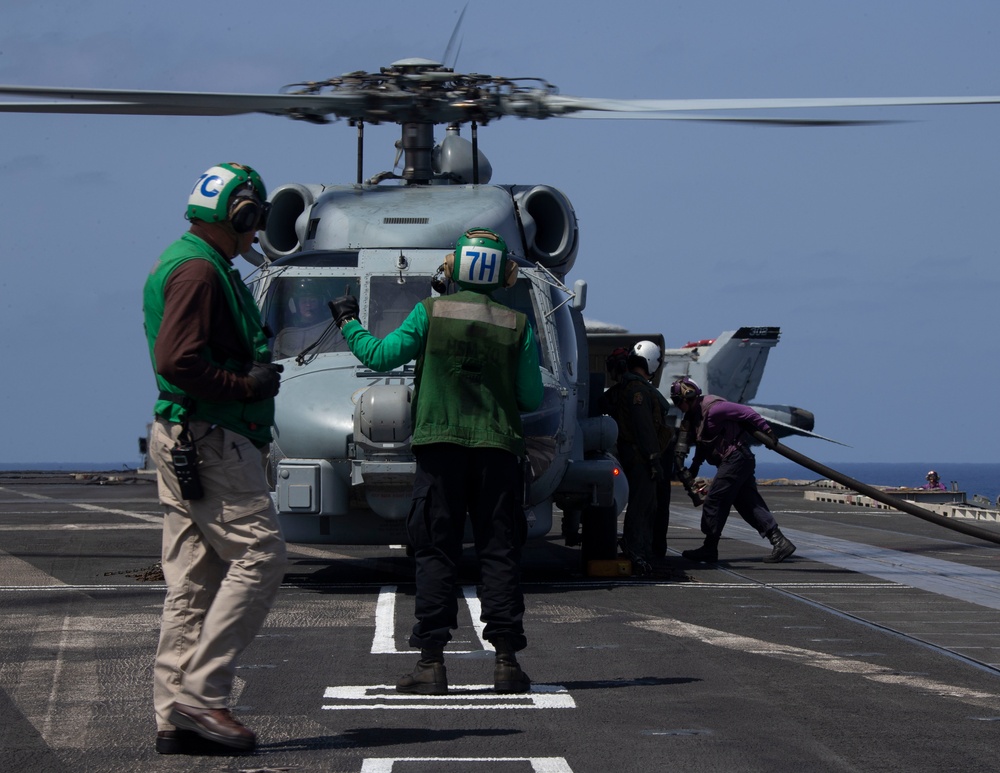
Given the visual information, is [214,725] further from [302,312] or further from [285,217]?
[285,217]

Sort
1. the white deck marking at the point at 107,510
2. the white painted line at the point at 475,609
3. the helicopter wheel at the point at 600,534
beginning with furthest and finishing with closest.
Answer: the white deck marking at the point at 107,510
the helicopter wheel at the point at 600,534
the white painted line at the point at 475,609

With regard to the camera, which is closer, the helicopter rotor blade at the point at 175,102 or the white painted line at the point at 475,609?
the white painted line at the point at 475,609

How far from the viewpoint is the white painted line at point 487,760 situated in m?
4.86

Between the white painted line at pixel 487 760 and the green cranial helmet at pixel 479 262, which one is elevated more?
the green cranial helmet at pixel 479 262

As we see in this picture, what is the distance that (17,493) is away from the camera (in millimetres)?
29734

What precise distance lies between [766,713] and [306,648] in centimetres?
270

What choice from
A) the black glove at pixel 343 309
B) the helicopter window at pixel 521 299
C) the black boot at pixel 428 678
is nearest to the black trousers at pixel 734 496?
the helicopter window at pixel 521 299

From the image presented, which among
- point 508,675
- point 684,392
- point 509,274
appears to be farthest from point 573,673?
point 684,392

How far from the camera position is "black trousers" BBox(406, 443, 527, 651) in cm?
641

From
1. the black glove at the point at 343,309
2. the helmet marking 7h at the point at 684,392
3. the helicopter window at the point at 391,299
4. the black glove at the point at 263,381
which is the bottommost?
the helmet marking 7h at the point at 684,392

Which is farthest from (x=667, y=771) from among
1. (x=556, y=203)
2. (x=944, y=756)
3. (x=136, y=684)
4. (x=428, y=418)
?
(x=556, y=203)

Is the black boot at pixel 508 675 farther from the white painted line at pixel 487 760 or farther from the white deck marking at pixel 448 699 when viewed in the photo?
the white painted line at pixel 487 760

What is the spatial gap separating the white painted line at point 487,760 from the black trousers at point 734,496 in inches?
313

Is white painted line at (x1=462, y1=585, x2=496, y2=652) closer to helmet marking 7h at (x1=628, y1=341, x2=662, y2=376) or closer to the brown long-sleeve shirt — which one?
helmet marking 7h at (x1=628, y1=341, x2=662, y2=376)
